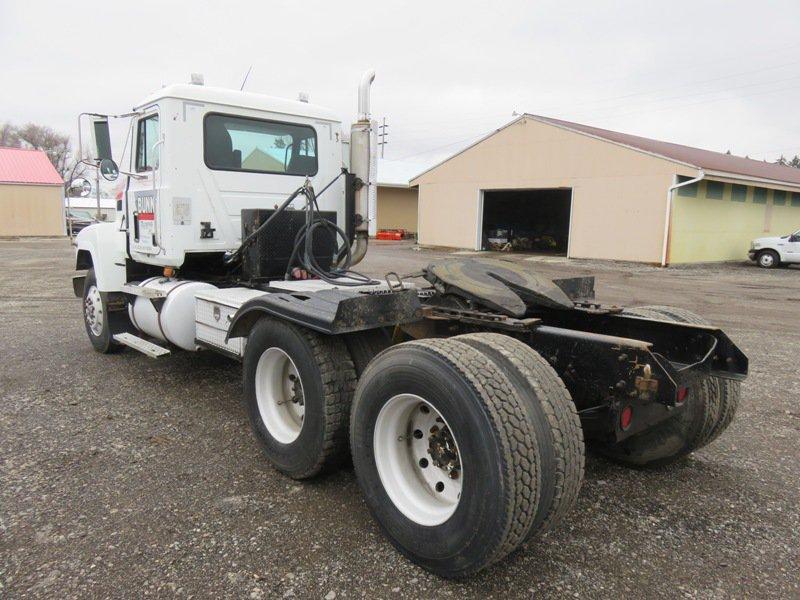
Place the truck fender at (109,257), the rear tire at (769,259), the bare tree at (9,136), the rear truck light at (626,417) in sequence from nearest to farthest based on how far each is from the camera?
the rear truck light at (626,417) < the truck fender at (109,257) < the rear tire at (769,259) < the bare tree at (9,136)

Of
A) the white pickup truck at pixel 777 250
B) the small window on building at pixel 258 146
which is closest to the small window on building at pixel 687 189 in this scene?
the white pickup truck at pixel 777 250

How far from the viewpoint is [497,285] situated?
12.3ft

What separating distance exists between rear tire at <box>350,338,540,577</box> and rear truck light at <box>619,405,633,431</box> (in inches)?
30.3

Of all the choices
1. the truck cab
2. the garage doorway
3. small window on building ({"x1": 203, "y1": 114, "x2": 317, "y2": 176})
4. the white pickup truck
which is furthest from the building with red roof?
the white pickup truck

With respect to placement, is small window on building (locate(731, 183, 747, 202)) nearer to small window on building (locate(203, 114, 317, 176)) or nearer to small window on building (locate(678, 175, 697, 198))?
small window on building (locate(678, 175, 697, 198))

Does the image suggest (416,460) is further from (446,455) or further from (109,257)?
(109,257)

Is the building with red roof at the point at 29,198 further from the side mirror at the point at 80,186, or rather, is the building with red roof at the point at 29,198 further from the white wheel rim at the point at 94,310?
the side mirror at the point at 80,186

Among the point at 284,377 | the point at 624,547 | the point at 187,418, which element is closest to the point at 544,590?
the point at 624,547

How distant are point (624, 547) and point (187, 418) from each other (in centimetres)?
332

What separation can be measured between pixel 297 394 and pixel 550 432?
6.09 ft

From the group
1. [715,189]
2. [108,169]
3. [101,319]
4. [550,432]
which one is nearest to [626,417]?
[550,432]

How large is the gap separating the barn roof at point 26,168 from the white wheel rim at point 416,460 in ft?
126

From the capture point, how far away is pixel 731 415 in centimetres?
361

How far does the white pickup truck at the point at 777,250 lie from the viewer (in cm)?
2111
